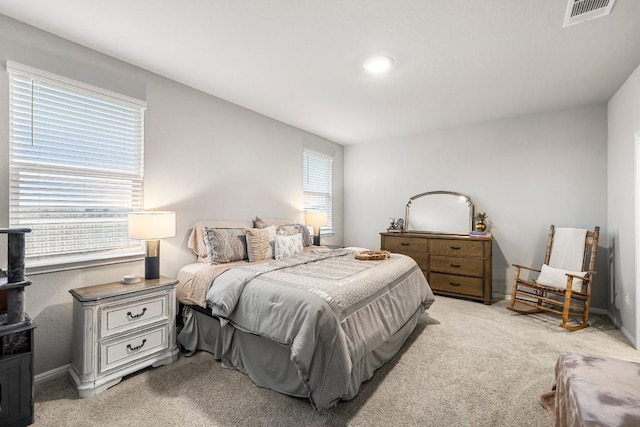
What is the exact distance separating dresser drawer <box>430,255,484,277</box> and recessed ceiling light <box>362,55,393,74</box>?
273 centimetres

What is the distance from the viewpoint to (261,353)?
206 centimetres

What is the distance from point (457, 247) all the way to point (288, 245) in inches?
95.4

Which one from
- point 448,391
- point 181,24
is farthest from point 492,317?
point 181,24

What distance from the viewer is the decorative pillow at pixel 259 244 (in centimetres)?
302

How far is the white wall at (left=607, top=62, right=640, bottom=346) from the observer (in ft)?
8.88

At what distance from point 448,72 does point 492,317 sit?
274 centimetres

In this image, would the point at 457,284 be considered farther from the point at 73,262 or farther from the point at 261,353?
the point at 73,262

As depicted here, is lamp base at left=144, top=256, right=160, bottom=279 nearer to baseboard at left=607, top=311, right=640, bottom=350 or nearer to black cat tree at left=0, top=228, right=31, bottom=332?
black cat tree at left=0, top=228, right=31, bottom=332

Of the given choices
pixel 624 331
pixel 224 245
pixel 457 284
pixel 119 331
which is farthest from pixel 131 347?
pixel 624 331

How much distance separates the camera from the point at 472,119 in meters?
4.18

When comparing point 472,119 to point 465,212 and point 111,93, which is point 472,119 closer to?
point 465,212

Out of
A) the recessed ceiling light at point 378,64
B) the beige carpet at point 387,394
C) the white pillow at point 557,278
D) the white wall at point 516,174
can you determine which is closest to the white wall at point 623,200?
the white wall at point 516,174

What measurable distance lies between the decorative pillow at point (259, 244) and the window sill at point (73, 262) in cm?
100

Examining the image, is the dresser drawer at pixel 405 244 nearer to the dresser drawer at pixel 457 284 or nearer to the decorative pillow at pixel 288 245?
the dresser drawer at pixel 457 284
